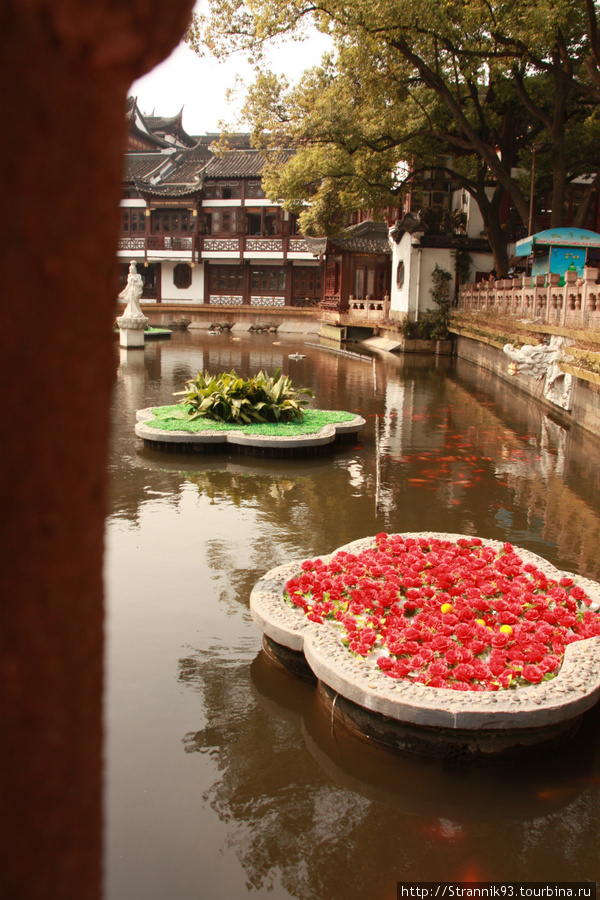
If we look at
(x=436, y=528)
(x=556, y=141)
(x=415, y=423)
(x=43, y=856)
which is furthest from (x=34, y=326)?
(x=556, y=141)

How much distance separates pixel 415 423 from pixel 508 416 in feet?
7.20

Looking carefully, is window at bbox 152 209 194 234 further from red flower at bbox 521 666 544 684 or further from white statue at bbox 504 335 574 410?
red flower at bbox 521 666 544 684

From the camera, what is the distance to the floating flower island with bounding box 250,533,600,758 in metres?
4.25

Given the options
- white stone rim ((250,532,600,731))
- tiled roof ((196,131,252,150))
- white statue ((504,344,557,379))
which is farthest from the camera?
tiled roof ((196,131,252,150))

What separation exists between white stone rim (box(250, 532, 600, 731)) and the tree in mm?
15473

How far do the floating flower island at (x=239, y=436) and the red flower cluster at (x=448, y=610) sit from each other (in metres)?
4.74

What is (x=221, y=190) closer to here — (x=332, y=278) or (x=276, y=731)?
(x=332, y=278)

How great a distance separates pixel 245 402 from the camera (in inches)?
476

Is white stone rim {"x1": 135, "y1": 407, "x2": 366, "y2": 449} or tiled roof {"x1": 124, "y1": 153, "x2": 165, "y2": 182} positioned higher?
tiled roof {"x1": 124, "y1": 153, "x2": 165, "y2": 182}

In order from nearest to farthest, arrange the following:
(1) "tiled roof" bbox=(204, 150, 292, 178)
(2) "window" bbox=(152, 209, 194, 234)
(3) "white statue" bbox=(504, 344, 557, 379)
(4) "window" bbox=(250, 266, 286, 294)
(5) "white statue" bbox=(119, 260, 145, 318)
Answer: (3) "white statue" bbox=(504, 344, 557, 379) < (5) "white statue" bbox=(119, 260, 145, 318) < (1) "tiled roof" bbox=(204, 150, 292, 178) < (2) "window" bbox=(152, 209, 194, 234) < (4) "window" bbox=(250, 266, 286, 294)

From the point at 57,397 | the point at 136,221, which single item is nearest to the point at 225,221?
the point at 136,221

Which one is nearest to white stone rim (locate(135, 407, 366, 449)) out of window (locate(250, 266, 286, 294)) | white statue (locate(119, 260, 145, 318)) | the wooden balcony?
white statue (locate(119, 260, 145, 318))

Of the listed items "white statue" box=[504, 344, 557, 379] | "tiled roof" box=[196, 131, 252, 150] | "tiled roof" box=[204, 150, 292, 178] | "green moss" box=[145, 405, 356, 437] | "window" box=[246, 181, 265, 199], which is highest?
"tiled roof" box=[196, 131, 252, 150]

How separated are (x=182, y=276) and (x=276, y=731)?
1703 inches
